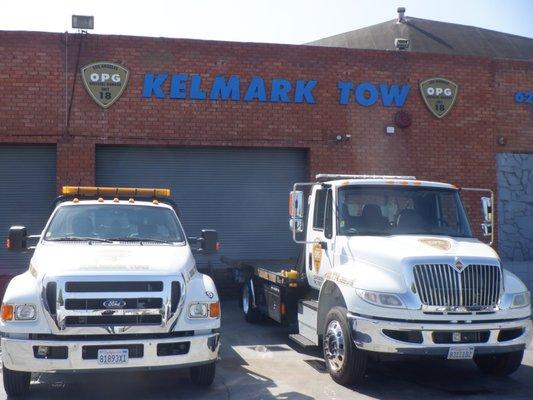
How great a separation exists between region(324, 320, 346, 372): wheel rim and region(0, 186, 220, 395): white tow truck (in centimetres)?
→ 147

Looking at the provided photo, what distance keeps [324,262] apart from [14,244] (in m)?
3.91

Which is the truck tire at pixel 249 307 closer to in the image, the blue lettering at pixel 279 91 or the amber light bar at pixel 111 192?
the amber light bar at pixel 111 192

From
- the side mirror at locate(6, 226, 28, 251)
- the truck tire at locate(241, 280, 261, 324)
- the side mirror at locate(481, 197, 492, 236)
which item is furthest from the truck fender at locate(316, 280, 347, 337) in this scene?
the side mirror at locate(6, 226, 28, 251)

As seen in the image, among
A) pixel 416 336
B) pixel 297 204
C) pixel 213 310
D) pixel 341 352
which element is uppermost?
pixel 297 204

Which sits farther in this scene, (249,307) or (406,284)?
(249,307)

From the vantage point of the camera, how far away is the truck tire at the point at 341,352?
809 cm

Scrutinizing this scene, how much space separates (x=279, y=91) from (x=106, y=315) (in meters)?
9.70

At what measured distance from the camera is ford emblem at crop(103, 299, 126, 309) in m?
7.29

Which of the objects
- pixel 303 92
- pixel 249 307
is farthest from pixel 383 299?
pixel 303 92

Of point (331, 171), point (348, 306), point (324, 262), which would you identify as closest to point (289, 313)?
point (324, 262)

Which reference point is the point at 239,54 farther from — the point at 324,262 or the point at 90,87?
the point at 324,262

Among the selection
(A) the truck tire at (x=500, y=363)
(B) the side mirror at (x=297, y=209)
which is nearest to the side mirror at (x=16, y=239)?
(B) the side mirror at (x=297, y=209)

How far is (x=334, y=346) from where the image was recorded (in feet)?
27.9

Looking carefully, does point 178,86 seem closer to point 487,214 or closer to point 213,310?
point 487,214
